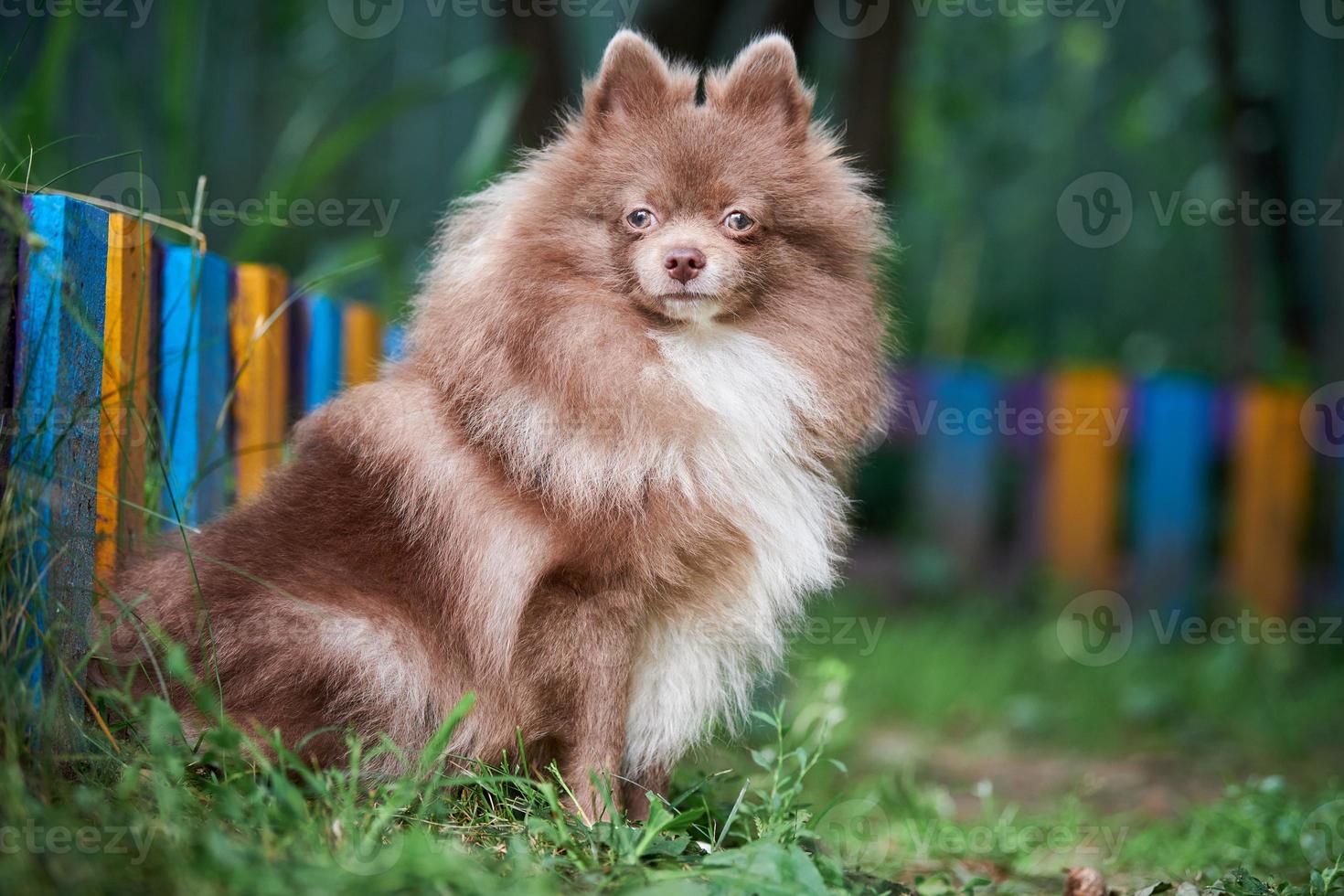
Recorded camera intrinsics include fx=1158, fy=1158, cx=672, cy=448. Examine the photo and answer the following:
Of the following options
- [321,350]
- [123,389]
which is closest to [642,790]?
[123,389]

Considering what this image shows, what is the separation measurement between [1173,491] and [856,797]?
12.7 feet

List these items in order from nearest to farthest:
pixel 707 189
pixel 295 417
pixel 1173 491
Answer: pixel 707 189 < pixel 295 417 < pixel 1173 491

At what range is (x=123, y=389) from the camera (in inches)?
103

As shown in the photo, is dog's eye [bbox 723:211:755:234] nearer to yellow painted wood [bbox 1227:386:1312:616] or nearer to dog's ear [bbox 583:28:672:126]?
dog's ear [bbox 583:28:672:126]

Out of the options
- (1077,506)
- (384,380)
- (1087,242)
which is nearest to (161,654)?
(384,380)

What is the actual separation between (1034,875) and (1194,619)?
13.8 ft

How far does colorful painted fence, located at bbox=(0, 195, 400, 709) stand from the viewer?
7.88ft

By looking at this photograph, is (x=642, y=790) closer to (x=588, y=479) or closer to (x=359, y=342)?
(x=588, y=479)

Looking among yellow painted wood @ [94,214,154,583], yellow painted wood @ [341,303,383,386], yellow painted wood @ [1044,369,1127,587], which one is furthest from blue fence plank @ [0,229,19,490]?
yellow painted wood @ [1044,369,1127,587]

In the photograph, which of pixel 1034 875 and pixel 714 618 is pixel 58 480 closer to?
pixel 714 618

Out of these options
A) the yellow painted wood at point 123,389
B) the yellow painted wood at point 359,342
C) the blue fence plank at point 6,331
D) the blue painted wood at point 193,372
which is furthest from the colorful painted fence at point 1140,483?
the blue fence plank at point 6,331

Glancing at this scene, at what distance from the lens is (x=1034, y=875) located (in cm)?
324

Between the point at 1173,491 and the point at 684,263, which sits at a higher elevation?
the point at 684,263

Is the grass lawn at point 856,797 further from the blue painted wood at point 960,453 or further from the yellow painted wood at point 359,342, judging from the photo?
the yellow painted wood at point 359,342
